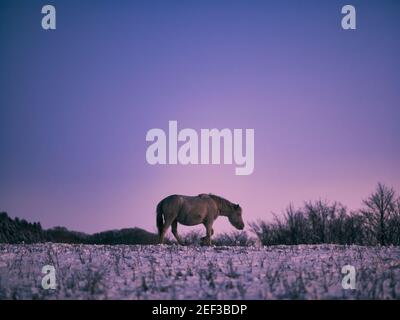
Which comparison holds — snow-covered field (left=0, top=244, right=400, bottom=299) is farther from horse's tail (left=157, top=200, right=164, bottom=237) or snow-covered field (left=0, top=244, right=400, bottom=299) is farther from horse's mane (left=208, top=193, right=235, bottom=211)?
horse's mane (left=208, top=193, right=235, bottom=211)

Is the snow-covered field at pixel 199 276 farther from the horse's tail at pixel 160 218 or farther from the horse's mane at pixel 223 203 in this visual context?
Answer: the horse's mane at pixel 223 203

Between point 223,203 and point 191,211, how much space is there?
262cm

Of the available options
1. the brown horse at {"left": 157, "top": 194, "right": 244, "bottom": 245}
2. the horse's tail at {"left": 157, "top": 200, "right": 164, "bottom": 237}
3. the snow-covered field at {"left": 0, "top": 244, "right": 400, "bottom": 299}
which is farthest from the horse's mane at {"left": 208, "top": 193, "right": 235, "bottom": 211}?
the snow-covered field at {"left": 0, "top": 244, "right": 400, "bottom": 299}

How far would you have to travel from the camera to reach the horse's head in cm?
2320

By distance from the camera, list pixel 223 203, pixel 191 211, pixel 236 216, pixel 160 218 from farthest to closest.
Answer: pixel 236 216
pixel 223 203
pixel 191 211
pixel 160 218

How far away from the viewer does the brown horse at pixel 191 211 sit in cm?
2012

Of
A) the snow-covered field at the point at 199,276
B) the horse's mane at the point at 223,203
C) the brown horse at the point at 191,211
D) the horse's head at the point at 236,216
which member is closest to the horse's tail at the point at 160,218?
the brown horse at the point at 191,211

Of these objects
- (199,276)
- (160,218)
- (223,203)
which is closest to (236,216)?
(223,203)

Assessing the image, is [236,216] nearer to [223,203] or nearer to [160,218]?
[223,203]

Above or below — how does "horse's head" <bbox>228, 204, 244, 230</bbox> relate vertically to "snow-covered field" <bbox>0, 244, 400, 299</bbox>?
above

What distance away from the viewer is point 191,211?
816 inches
